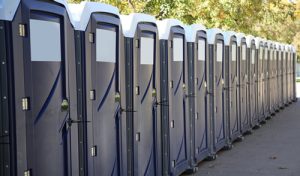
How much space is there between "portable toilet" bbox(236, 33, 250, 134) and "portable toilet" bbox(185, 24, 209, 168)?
274cm

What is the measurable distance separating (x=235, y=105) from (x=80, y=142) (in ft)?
23.2

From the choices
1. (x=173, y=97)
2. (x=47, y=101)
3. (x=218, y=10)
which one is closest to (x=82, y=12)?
(x=47, y=101)

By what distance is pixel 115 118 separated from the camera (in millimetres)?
5633

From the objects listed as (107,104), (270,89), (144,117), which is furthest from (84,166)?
(270,89)

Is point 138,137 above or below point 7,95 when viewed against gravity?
below

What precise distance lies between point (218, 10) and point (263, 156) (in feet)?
30.7

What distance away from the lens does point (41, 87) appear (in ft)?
13.6

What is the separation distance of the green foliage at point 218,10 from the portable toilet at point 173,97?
6.32 m

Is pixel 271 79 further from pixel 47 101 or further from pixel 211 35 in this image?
pixel 47 101

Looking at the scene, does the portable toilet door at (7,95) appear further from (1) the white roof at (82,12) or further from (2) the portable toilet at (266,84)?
(2) the portable toilet at (266,84)

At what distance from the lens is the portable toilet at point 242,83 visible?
11.9 metres

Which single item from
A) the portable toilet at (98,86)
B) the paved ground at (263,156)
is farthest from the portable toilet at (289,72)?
the portable toilet at (98,86)

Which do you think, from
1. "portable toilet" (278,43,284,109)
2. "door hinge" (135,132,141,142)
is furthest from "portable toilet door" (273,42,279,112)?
"door hinge" (135,132,141,142)

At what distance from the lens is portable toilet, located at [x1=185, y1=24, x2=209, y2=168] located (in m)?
8.38
